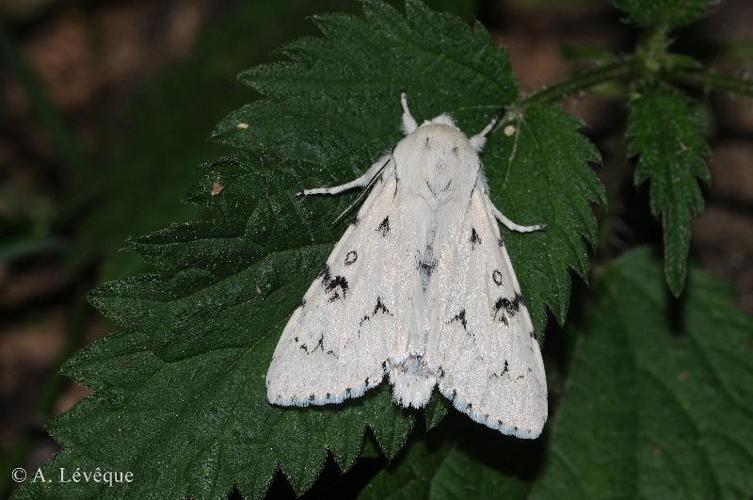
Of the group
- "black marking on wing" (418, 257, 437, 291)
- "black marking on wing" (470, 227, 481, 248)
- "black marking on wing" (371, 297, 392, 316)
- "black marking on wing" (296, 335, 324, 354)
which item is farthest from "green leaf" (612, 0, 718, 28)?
"black marking on wing" (296, 335, 324, 354)

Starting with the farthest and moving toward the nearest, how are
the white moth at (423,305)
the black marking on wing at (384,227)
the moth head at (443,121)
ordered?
1. the moth head at (443,121)
2. the black marking on wing at (384,227)
3. the white moth at (423,305)

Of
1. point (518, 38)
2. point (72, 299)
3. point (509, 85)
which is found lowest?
point (72, 299)

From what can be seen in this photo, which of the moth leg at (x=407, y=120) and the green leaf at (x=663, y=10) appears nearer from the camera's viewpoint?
the moth leg at (x=407, y=120)

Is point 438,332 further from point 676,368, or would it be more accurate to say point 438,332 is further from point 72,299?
point 72,299

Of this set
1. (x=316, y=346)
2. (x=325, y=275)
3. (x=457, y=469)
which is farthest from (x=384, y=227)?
(x=457, y=469)

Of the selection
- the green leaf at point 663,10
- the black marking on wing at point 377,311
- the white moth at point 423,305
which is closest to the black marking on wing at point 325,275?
the white moth at point 423,305

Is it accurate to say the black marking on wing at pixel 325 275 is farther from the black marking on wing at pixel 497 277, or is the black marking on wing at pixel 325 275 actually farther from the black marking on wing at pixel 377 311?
the black marking on wing at pixel 497 277

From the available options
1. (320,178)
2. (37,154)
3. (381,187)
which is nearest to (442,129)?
(381,187)
